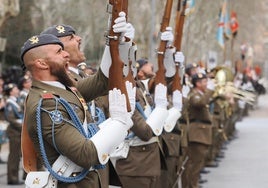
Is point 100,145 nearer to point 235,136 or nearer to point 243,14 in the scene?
point 235,136

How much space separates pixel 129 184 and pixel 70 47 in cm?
220

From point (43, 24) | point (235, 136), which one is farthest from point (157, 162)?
point (43, 24)

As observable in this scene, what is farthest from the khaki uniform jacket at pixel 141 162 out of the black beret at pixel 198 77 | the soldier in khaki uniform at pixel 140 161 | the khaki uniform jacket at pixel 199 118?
the black beret at pixel 198 77

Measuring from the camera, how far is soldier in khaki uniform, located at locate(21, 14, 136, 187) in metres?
4.25

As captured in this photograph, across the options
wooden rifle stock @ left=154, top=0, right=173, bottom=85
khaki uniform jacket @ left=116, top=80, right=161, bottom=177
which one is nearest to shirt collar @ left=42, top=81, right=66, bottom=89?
khaki uniform jacket @ left=116, top=80, right=161, bottom=177

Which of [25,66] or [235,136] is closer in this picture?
[25,66]

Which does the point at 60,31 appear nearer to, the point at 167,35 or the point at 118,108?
the point at 118,108

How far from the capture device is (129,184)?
7.16 meters

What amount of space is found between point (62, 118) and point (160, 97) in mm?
2752

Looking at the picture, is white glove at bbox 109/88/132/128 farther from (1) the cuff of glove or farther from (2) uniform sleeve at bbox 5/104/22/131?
(2) uniform sleeve at bbox 5/104/22/131

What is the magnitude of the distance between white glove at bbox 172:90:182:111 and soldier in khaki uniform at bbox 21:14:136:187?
140 inches

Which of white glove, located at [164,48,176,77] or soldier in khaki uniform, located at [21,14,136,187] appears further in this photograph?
white glove, located at [164,48,176,77]

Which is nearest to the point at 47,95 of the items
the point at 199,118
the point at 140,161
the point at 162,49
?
the point at 140,161

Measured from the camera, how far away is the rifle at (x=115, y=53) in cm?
449
